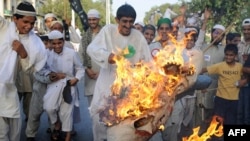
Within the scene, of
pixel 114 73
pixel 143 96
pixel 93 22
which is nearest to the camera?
pixel 143 96

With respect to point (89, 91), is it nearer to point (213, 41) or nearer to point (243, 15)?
point (213, 41)

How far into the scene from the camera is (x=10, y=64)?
4.72 m

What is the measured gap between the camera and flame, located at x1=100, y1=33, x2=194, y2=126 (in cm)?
431

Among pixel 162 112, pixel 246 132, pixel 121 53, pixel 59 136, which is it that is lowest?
pixel 59 136

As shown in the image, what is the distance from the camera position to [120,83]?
4.75 m

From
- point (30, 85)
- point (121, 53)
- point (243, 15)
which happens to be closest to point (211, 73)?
point (121, 53)

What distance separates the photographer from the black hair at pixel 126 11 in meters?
4.96

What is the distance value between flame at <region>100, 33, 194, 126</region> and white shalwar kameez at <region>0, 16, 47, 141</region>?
3.15 ft

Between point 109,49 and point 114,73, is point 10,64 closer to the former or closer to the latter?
point 109,49

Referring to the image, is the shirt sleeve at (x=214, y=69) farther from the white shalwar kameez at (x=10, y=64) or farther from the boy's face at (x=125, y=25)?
the white shalwar kameez at (x=10, y=64)

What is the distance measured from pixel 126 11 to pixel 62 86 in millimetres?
2105

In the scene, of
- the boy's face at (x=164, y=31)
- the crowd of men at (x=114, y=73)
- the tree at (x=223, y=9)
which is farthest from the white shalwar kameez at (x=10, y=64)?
the tree at (x=223, y=9)

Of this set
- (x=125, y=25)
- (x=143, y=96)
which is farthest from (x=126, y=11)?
(x=143, y=96)

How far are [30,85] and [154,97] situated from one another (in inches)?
139
